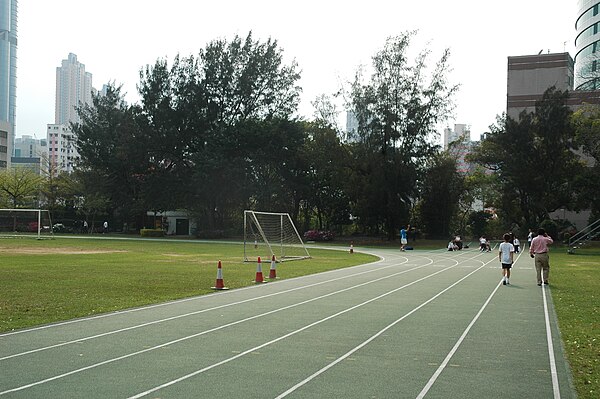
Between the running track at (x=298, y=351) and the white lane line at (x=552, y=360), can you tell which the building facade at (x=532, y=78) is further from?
the white lane line at (x=552, y=360)

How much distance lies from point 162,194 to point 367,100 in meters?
24.6

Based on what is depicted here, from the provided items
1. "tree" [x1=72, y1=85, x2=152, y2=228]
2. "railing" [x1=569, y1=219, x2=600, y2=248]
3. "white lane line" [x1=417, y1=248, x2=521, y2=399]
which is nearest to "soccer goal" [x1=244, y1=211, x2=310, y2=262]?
"white lane line" [x1=417, y1=248, x2=521, y2=399]

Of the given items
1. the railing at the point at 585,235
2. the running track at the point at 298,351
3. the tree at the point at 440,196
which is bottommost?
the running track at the point at 298,351

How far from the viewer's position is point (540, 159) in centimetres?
5906

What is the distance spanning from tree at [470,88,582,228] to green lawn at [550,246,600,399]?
3689cm

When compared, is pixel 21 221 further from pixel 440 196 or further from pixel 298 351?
pixel 298 351

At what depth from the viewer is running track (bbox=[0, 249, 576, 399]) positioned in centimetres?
690

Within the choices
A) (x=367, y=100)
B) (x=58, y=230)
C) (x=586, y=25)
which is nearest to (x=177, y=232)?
(x=58, y=230)

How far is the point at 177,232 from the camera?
83.2m

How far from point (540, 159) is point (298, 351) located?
55.4 m

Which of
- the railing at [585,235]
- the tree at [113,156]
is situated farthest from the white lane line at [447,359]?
the tree at [113,156]

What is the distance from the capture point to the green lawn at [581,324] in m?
7.52

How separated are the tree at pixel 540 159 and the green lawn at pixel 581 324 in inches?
1452

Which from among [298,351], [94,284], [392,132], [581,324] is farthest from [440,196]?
[298,351]
